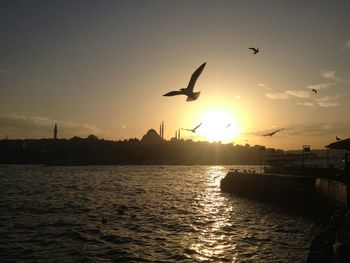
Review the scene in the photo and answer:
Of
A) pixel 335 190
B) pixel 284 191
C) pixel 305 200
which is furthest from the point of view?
pixel 284 191

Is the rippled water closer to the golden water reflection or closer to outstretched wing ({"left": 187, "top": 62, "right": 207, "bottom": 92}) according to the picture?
the golden water reflection

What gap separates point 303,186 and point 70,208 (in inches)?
1009

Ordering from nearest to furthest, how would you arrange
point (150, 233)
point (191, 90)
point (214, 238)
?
point (191, 90)
point (214, 238)
point (150, 233)

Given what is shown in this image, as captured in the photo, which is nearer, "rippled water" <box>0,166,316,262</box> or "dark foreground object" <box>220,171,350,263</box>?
"dark foreground object" <box>220,171,350,263</box>

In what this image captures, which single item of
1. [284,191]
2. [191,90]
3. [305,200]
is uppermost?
[191,90]

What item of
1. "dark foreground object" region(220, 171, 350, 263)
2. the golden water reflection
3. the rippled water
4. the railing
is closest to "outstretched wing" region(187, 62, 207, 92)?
"dark foreground object" region(220, 171, 350, 263)

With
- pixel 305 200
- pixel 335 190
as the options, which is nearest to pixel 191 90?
pixel 335 190

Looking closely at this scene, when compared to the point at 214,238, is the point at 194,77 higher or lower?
higher

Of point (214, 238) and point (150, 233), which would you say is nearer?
point (214, 238)

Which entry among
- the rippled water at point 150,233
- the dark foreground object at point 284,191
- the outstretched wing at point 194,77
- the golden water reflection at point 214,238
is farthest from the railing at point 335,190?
the outstretched wing at point 194,77

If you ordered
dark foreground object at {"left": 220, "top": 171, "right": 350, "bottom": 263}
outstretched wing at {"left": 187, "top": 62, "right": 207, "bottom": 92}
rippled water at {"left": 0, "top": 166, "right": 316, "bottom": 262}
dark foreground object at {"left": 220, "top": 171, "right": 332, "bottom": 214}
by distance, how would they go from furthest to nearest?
dark foreground object at {"left": 220, "top": 171, "right": 332, "bottom": 214}, rippled water at {"left": 0, "top": 166, "right": 316, "bottom": 262}, dark foreground object at {"left": 220, "top": 171, "right": 350, "bottom": 263}, outstretched wing at {"left": 187, "top": 62, "right": 207, "bottom": 92}

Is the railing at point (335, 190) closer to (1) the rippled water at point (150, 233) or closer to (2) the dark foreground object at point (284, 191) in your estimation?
(2) the dark foreground object at point (284, 191)

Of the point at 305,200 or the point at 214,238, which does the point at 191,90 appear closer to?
the point at 214,238

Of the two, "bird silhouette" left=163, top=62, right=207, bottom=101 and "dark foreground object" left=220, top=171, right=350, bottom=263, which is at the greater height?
"bird silhouette" left=163, top=62, right=207, bottom=101
